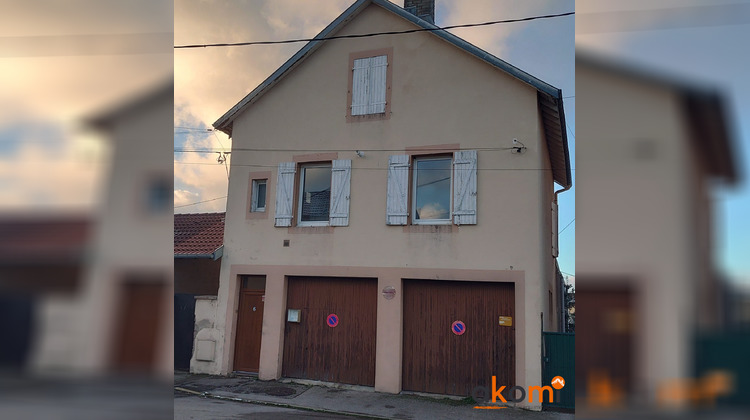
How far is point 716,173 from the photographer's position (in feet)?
2.32

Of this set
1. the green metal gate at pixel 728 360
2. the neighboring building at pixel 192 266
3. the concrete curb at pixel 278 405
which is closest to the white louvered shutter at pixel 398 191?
the concrete curb at pixel 278 405

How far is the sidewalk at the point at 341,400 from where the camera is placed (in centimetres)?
702

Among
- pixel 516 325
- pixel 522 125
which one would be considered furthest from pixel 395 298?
pixel 522 125

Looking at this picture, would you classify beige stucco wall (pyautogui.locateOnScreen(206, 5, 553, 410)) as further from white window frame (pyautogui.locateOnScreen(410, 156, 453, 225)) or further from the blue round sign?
the blue round sign

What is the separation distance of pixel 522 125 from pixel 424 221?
2.42m

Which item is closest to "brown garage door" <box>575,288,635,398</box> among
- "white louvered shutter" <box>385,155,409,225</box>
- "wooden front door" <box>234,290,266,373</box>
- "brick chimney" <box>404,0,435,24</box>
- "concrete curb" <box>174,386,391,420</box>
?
"concrete curb" <box>174,386,391,420</box>

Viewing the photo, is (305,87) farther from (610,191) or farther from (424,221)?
(610,191)

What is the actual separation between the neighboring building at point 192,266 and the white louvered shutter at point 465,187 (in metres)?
4.99

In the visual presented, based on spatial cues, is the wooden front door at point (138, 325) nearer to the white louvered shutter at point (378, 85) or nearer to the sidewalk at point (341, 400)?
the sidewalk at point (341, 400)

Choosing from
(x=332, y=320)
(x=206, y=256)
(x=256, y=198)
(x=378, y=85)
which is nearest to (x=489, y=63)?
(x=378, y=85)

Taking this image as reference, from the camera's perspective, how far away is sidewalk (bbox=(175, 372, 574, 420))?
277 inches

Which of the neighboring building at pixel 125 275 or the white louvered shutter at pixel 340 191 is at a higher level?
the white louvered shutter at pixel 340 191

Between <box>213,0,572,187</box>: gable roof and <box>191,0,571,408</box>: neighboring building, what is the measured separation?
0.04 metres

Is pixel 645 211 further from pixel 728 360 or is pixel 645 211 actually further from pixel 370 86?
pixel 370 86
